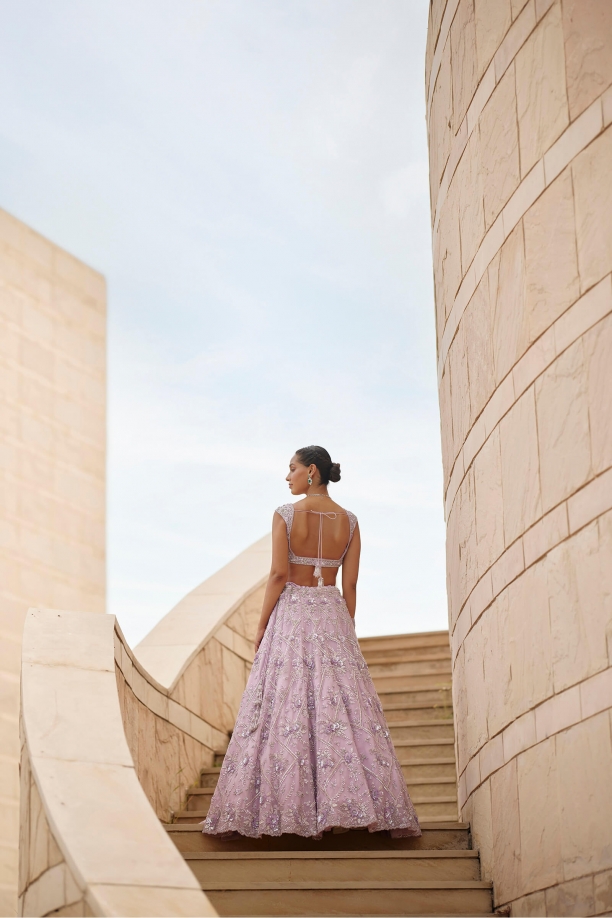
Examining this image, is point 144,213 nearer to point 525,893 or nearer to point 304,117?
point 304,117

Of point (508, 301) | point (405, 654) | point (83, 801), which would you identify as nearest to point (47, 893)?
point (83, 801)

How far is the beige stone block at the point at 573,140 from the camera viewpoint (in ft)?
13.2

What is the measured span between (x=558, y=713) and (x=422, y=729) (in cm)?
315

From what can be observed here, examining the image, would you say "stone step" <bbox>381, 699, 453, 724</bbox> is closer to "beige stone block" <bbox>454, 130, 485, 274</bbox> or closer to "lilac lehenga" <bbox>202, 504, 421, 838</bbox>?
"lilac lehenga" <bbox>202, 504, 421, 838</bbox>

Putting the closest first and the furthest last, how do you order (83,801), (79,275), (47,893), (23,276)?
(47,893) → (83,801) → (23,276) → (79,275)

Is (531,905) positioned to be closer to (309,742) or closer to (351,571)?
(309,742)

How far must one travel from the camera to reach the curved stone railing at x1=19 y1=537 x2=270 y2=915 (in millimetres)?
2965

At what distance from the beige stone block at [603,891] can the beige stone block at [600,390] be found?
53.0 inches

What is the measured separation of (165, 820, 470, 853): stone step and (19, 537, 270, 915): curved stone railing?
0.67 m

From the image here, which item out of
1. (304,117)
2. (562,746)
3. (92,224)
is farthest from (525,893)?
(304,117)

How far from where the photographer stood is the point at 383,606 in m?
13.2

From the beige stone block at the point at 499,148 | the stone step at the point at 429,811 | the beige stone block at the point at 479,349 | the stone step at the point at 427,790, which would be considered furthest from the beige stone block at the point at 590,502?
the stone step at the point at 427,790

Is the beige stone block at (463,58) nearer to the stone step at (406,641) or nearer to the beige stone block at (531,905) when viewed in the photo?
the beige stone block at (531,905)

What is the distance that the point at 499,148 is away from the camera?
15.9 feet
